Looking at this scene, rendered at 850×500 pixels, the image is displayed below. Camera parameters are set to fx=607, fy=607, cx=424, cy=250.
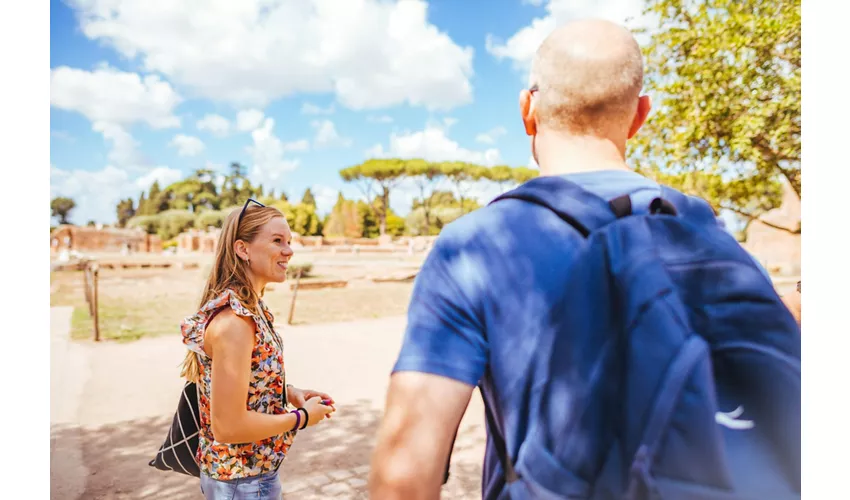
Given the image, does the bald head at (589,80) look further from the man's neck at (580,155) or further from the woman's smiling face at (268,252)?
the woman's smiling face at (268,252)

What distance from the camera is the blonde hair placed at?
208 centimetres

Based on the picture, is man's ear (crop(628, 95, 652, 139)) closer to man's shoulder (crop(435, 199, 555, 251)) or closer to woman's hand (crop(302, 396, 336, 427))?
man's shoulder (crop(435, 199, 555, 251))

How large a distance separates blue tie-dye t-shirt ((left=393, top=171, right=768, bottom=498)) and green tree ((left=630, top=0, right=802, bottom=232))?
26.4 ft

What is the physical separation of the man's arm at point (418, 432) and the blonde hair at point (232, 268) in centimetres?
116

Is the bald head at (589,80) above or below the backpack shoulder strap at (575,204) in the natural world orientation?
above

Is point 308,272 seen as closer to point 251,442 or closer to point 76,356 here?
point 76,356

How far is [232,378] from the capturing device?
182 centimetres

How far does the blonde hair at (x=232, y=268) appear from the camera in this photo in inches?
82.0

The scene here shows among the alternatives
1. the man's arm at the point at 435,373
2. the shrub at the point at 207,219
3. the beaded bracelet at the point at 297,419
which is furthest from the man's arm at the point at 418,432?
the shrub at the point at 207,219

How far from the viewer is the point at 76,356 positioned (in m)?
9.00

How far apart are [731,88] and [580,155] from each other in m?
8.53
